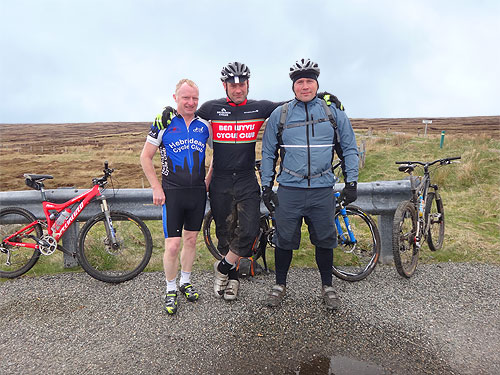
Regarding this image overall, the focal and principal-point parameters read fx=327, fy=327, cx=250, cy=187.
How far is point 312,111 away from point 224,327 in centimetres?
250

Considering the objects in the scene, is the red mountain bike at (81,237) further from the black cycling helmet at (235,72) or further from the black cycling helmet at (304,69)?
the black cycling helmet at (304,69)

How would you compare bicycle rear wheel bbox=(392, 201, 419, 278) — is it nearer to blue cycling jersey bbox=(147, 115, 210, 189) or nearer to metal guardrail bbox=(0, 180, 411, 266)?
metal guardrail bbox=(0, 180, 411, 266)

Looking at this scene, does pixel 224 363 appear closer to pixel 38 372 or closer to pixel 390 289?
pixel 38 372

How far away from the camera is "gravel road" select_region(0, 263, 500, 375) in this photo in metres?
2.80

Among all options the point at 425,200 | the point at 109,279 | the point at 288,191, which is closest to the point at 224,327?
the point at 288,191

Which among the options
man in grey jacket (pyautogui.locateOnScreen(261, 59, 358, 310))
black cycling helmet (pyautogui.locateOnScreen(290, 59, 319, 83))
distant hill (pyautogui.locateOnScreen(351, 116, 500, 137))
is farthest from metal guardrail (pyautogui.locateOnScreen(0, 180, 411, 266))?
distant hill (pyautogui.locateOnScreen(351, 116, 500, 137))

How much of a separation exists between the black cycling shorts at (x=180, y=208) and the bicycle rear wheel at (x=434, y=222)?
11.5 ft

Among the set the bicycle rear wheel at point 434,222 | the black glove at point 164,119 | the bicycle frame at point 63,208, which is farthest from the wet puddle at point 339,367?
the bicycle frame at point 63,208

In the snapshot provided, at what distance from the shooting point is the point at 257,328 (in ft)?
10.8

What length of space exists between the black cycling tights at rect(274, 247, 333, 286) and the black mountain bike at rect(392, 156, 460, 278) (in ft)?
2.96

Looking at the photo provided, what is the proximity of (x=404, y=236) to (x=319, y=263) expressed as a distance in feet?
4.37

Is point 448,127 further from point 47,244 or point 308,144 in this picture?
point 47,244

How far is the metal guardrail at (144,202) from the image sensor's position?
4789mm

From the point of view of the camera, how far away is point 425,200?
505 centimetres
